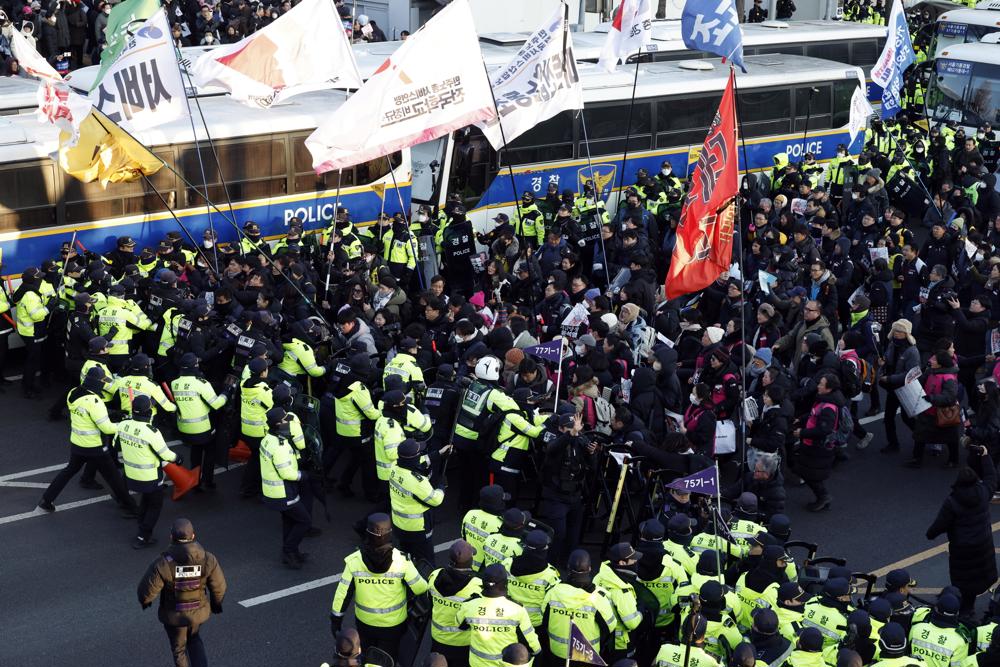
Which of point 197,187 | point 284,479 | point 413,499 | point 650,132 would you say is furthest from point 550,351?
point 650,132

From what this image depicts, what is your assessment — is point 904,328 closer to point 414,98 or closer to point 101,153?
point 414,98

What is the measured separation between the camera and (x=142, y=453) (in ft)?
37.8

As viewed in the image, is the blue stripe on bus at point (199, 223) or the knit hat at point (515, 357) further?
→ the blue stripe on bus at point (199, 223)

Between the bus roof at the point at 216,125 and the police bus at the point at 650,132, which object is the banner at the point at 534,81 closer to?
the police bus at the point at 650,132

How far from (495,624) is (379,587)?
41.3 inches

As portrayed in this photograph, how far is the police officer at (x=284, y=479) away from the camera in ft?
36.3

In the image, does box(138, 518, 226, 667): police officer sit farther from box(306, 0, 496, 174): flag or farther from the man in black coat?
the man in black coat

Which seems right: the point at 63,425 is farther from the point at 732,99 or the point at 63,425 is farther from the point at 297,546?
the point at 732,99

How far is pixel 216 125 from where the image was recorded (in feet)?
57.6

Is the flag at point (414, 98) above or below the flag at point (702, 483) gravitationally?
above

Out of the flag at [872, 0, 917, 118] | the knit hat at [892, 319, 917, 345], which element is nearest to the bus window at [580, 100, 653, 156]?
the flag at [872, 0, 917, 118]

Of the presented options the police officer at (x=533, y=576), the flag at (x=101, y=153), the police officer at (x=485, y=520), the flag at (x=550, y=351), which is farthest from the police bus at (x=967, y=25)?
the police officer at (x=533, y=576)

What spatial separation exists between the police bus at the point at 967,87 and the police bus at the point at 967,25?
5.05 metres

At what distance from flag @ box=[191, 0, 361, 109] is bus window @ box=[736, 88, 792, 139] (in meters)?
9.28
